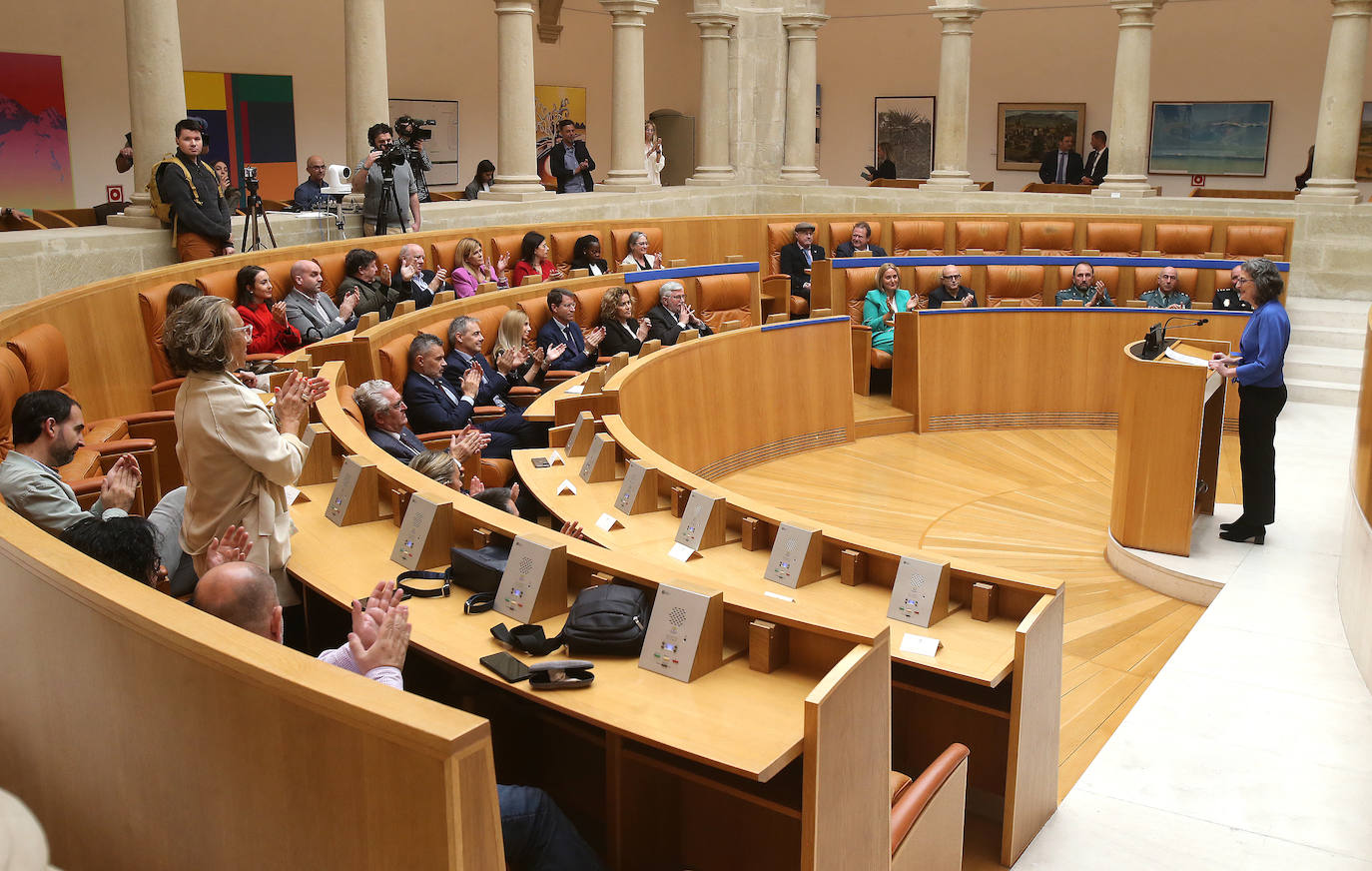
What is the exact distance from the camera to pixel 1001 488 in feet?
25.2

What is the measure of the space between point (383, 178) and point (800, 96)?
22.5ft

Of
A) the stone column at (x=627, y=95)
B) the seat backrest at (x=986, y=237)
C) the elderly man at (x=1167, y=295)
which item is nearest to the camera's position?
A: the elderly man at (x=1167, y=295)

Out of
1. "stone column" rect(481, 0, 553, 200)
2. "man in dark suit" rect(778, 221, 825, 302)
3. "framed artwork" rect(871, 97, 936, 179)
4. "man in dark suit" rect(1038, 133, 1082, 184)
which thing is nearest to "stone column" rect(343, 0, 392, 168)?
"stone column" rect(481, 0, 553, 200)

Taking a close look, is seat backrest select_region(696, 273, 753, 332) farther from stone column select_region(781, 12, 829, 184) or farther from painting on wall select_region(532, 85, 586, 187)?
painting on wall select_region(532, 85, 586, 187)

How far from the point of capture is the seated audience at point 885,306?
9.46 m

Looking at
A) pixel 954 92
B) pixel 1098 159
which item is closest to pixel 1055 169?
pixel 1098 159

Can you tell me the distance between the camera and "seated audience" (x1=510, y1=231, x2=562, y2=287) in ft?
29.9

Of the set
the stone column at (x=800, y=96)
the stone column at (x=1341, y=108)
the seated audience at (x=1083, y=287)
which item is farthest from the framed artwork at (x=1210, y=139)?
A: the seated audience at (x=1083, y=287)

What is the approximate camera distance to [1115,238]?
37.4ft

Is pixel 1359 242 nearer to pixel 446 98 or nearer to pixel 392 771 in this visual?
pixel 446 98

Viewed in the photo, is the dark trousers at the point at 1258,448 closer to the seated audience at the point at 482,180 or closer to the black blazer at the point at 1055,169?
the seated audience at the point at 482,180

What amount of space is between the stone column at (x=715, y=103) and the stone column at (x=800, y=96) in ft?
2.32

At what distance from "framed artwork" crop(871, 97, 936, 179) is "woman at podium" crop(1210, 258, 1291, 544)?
12.6 metres

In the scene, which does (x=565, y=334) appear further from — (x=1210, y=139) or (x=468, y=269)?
(x=1210, y=139)
